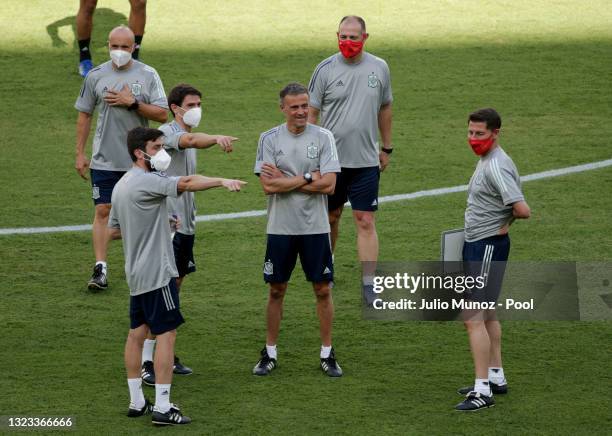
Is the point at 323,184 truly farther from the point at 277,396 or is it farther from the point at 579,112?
the point at 579,112

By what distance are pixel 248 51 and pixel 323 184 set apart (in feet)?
28.2

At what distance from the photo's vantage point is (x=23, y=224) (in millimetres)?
11703

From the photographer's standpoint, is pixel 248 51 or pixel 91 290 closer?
pixel 91 290

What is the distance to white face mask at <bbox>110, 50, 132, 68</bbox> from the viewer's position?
10.0 metres

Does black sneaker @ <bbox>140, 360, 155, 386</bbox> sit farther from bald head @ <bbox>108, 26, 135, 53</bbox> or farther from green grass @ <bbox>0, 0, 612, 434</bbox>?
bald head @ <bbox>108, 26, 135, 53</bbox>

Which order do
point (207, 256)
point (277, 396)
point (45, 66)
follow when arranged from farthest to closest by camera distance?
point (45, 66), point (207, 256), point (277, 396)

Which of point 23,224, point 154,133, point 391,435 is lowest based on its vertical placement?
point 391,435

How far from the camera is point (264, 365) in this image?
Answer: 339 inches

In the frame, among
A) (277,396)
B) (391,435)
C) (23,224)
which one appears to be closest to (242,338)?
(277,396)

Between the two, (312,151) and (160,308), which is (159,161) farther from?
(312,151)

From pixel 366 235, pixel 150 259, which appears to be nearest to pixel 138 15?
pixel 366 235

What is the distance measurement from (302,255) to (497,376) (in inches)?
60.2

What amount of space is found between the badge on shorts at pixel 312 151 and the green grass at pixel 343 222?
1481 millimetres

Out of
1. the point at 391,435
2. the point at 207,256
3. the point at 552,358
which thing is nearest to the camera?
the point at 391,435
